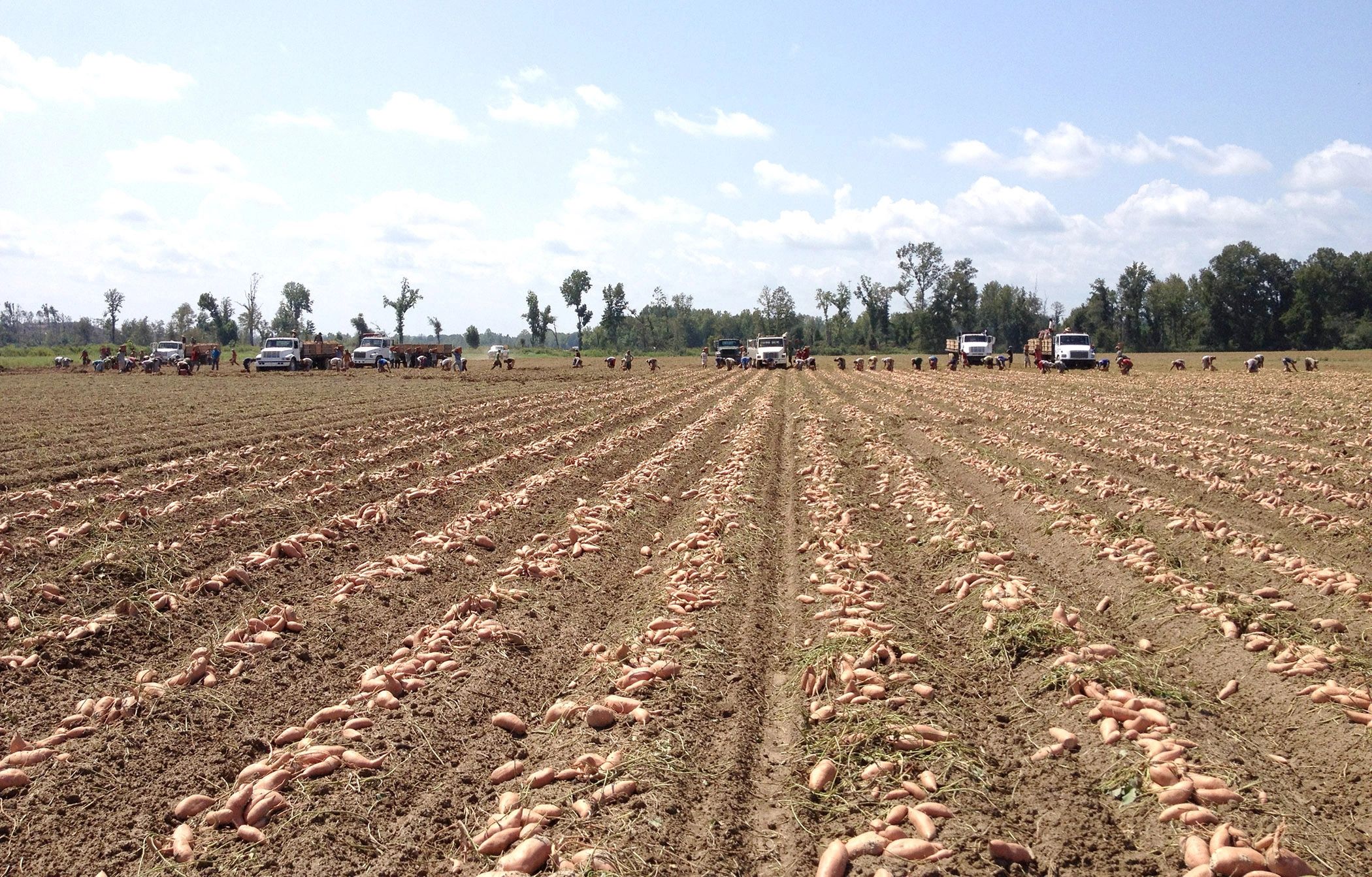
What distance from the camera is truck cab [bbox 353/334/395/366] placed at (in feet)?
173

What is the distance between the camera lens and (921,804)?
12.8 feet

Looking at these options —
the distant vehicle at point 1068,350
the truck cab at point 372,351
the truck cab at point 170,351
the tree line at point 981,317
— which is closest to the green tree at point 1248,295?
the tree line at point 981,317

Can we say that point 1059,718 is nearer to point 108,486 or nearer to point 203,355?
point 108,486

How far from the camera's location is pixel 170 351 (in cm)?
5653

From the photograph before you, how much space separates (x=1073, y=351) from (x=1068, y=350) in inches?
10.6

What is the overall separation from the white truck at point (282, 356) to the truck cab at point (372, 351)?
135 inches

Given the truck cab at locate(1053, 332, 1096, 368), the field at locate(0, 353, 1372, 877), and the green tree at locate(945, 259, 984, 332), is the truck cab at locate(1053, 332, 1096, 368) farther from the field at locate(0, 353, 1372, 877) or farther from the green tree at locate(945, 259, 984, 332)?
the green tree at locate(945, 259, 984, 332)

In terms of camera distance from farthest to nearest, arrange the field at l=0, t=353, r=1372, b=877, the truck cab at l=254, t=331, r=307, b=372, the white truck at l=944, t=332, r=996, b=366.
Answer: the white truck at l=944, t=332, r=996, b=366 → the truck cab at l=254, t=331, r=307, b=372 → the field at l=0, t=353, r=1372, b=877

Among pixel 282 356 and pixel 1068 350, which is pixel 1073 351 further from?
pixel 282 356

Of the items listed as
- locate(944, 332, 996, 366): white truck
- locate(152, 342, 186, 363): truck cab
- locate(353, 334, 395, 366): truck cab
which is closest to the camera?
locate(353, 334, 395, 366): truck cab

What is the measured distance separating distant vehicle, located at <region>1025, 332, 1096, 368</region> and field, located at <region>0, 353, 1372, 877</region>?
36.7 meters

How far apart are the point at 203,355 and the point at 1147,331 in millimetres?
102698

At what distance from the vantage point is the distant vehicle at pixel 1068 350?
156 ft

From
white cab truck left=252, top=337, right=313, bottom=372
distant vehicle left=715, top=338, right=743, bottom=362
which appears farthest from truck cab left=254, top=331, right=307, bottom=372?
distant vehicle left=715, top=338, right=743, bottom=362
